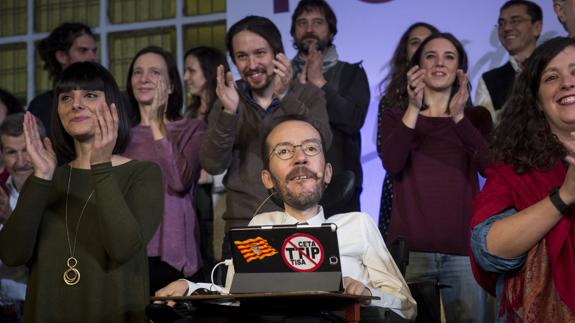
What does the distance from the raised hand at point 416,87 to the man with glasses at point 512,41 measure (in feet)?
2.70

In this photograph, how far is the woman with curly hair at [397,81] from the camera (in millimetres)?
4711

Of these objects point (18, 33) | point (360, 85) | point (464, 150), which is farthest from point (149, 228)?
point (18, 33)

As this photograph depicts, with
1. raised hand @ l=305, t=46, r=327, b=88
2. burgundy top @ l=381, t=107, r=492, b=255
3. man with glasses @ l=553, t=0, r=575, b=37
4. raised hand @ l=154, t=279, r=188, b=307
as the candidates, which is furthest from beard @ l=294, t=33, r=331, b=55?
raised hand @ l=154, t=279, r=188, b=307

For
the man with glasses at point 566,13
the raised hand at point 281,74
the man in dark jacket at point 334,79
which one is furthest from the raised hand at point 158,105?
Answer: the man with glasses at point 566,13

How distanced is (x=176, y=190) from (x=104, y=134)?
1269mm

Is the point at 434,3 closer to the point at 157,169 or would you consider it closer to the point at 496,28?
the point at 496,28

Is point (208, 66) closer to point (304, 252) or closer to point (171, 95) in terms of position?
point (171, 95)

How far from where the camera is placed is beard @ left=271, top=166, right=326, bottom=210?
3.38 meters

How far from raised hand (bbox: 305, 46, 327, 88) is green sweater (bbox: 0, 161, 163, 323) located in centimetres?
170

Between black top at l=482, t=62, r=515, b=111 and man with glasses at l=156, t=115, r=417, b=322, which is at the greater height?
black top at l=482, t=62, r=515, b=111

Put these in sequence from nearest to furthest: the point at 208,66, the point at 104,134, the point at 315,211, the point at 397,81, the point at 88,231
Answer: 1. the point at 104,134
2. the point at 88,231
3. the point at 315,211
4. the point at 397,81
5. the point at 208,66

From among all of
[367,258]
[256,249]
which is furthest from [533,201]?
[256,249]

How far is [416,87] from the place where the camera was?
4.31 metres

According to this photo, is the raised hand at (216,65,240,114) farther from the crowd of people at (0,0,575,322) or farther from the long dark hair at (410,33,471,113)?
the long dark hair at (410,33,471,113)
